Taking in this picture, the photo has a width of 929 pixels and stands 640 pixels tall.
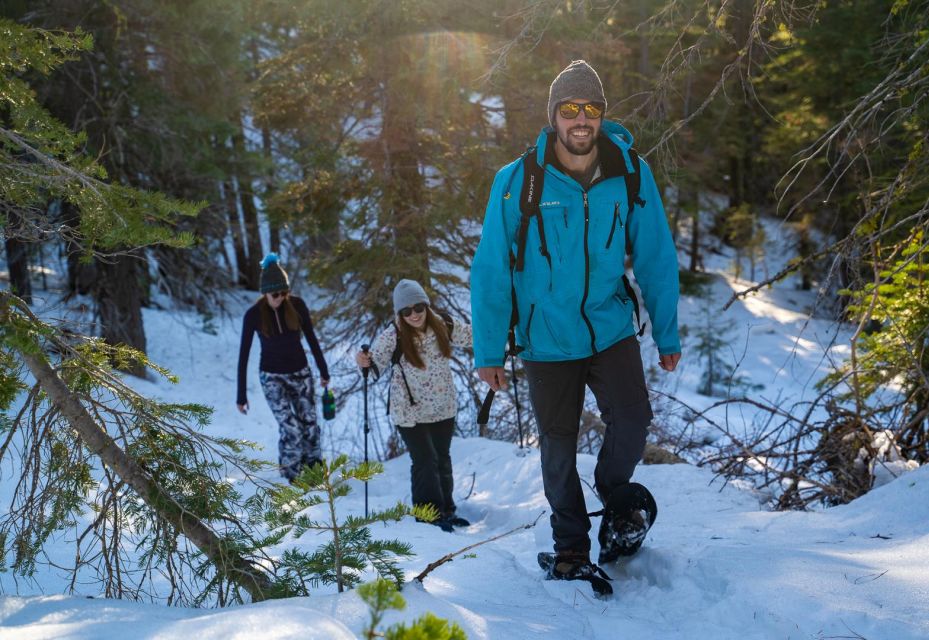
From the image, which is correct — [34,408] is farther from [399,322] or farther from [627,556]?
[399,322]

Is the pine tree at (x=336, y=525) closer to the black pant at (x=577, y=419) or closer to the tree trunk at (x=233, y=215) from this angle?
the black pant at (x=577, y=419)

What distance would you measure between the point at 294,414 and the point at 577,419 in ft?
16.3

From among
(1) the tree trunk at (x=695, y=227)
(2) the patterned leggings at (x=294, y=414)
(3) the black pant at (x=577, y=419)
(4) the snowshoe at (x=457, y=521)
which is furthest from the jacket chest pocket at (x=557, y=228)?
(1) the tree trunk at (x=695, y=227)

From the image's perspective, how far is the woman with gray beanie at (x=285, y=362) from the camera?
25.7 feet

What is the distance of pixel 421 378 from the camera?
20.8 feet

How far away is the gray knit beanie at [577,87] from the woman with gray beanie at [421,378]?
2.78m

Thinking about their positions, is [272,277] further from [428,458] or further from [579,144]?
[579,144]

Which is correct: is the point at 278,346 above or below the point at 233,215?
below

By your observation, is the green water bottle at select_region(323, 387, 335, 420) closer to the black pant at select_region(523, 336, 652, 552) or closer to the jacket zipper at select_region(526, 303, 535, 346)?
the black pant at select_region(523, 336, 652, 552)

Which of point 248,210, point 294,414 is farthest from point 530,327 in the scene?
point 248,210

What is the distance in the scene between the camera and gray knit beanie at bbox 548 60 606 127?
12.1ft

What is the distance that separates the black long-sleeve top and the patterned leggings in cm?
11

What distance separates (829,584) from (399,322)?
3907 mm

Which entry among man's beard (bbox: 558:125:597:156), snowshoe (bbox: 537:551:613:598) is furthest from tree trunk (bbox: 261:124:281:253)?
snowshoe (bbox: 537:551:613:598)
